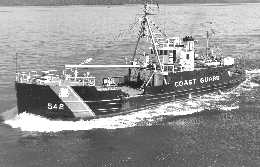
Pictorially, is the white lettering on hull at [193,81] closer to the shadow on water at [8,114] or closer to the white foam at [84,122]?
the white foam at [84,122]

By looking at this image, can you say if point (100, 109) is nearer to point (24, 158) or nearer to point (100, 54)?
point (24, 158)

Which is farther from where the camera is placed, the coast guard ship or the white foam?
the coast guard ship

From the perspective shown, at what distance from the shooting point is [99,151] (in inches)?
1348

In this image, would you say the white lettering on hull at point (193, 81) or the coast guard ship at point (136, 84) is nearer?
the coast guard ship at point (136, 84)

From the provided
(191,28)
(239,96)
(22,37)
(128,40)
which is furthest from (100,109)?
(191,28)

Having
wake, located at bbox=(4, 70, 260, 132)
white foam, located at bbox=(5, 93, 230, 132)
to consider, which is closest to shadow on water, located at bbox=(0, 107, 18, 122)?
wake, located at bbox=(4, 70, 260, 132)

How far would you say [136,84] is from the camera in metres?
47.1

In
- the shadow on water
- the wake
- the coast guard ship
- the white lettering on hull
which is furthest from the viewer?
the white lettering on hull

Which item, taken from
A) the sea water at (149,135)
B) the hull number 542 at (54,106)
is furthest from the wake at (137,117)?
the hull number 542 at (54,106)

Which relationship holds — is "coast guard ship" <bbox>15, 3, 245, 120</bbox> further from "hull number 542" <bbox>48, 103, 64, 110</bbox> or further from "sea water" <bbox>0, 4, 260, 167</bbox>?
"sea water" <bbox>0, 4, 260, 167</bbox>

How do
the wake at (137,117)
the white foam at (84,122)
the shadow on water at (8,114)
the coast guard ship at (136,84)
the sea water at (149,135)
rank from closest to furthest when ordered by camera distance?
the sea water at (149,135)
the white foam at (84,122)
the wake at (137,117)
the coast guard ship at (136,84)
the shadow on water at (8,114)

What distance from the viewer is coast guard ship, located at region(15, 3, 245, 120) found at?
39.3m

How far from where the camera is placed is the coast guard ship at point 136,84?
39344 mm

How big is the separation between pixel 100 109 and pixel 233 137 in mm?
11098
